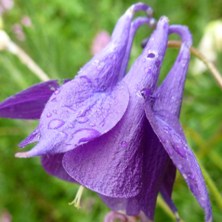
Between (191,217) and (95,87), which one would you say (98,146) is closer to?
(95,87)

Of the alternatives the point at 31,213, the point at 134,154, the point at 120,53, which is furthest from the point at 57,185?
the point at 134,154

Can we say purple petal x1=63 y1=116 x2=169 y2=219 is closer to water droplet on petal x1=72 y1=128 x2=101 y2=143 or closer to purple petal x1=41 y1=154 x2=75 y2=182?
water droplet on petal x1=72 y1=128 x2=101 y2=143

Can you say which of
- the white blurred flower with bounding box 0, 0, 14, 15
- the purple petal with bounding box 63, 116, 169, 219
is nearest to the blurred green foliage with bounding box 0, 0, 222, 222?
the white blurred flower with bounding box 0, 0, 14, 15

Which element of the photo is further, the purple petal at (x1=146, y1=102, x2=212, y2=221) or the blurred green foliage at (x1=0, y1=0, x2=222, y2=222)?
the blurred green foliage at (x1=0, y1=0, x2=222, y2=222)

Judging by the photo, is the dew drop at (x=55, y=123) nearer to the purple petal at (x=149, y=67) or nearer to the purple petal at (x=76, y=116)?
the purple petal at (x=76, y=116)

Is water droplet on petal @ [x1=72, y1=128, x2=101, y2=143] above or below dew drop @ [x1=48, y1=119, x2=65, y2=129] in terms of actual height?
below
